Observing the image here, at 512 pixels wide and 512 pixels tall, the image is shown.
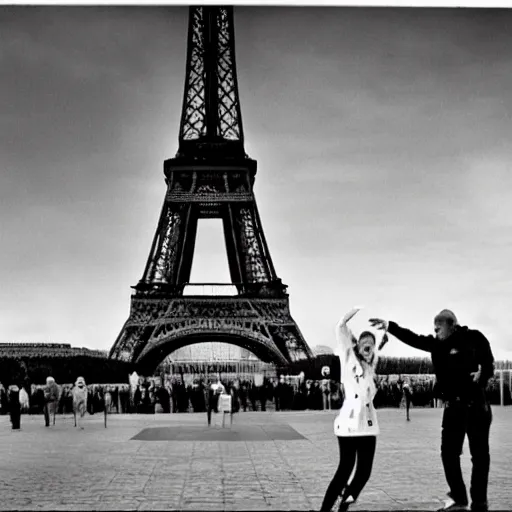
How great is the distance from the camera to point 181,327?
991 inches

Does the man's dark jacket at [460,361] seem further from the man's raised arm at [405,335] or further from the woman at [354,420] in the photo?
the woman at [354,420]

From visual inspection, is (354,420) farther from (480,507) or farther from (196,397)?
(196,397)

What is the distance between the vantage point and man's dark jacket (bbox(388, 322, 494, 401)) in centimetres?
551

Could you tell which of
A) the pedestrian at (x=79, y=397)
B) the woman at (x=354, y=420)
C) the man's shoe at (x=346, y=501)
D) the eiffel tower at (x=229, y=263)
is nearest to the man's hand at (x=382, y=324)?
the woman at (x=354, y=420)

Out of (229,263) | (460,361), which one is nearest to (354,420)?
(460,361)

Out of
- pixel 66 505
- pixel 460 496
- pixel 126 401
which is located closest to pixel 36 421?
pixel 126 401

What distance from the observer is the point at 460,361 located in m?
5.58

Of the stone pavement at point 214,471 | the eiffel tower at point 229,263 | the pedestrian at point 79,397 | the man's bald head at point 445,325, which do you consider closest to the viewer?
the man's bald head at point 445,325

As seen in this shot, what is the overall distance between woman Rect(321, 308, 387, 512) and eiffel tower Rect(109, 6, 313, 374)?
15.7 m

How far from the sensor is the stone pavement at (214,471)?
6.27m

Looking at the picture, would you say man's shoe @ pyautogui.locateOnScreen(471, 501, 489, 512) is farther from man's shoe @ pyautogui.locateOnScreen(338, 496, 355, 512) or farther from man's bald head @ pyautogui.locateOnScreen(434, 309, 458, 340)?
man's bald head @ pyautogui.locateOnScreen(434, 309, 458, 340)

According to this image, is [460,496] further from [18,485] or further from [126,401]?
[126,401]

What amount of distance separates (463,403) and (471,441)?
219mm

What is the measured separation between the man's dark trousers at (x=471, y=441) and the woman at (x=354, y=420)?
50cm
